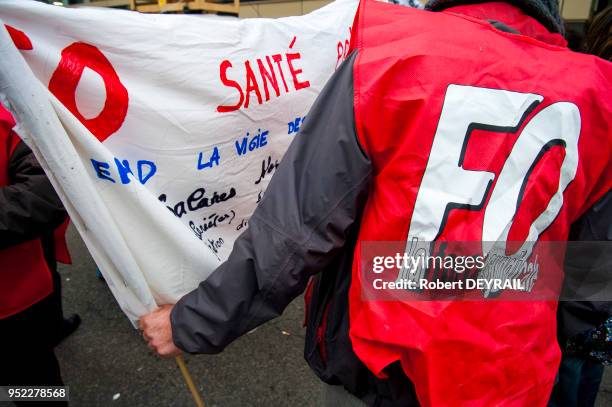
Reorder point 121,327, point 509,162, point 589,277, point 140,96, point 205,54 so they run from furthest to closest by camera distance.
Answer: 1. point 121,327
2. point 205,54
3. point 140,96
4. point 589,277
5. point 509,162

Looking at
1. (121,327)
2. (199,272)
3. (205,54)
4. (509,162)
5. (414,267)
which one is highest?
(205,54)

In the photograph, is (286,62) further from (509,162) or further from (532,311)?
(532,311)

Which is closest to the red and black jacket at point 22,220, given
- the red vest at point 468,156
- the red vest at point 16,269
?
the red vest at point 16,269

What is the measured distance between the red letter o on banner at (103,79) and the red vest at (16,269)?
1.64 feet

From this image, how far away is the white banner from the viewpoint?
110 centimetres

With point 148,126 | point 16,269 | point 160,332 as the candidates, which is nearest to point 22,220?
point 16,269

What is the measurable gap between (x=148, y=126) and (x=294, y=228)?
2.16 feet

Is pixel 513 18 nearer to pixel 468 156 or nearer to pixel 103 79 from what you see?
pixel 468 156

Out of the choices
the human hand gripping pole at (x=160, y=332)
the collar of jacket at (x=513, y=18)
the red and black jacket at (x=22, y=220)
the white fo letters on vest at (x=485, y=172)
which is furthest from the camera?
the red and black jacket at (x=22, y=220)

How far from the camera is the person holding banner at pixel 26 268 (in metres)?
1.43

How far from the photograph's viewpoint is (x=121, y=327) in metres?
2.91

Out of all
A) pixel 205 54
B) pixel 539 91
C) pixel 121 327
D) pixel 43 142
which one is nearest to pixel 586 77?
pixel 539 91

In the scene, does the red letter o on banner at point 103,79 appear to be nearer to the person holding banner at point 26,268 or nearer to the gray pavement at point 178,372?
the person holding banner at point 26,268

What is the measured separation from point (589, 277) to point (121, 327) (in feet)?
9.22
